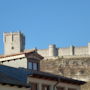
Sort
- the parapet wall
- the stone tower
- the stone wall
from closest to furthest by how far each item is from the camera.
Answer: the stone wall < the parapet wall < the stone tower

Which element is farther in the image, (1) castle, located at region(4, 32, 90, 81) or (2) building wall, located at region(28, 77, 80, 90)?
(1) castle, located at region(4, 32, 90, 81)

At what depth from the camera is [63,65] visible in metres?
140

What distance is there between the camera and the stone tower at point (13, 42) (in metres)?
152

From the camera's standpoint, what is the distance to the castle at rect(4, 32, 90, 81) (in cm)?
13312

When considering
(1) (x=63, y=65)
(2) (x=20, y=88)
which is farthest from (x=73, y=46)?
(2) (x=20, y=88)

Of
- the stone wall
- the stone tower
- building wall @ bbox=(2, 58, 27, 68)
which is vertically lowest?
building wall @ bbox=(2, 58, 27, 68)

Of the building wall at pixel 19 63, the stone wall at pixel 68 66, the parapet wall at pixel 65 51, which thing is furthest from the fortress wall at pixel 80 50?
the building wall at pixel 19 63

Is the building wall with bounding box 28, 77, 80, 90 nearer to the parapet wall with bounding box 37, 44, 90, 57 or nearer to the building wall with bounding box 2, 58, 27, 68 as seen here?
the building wall with bounding box 2, 58, 27, 68

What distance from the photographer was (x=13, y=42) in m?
156

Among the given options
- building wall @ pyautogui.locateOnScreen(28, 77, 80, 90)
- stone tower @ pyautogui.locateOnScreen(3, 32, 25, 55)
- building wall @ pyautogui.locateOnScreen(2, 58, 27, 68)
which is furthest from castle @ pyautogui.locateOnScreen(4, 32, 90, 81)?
building wall @ pyautogui.locateOnScreen(2, 58, 27, 68)

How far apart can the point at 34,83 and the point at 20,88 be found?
6.28 meters

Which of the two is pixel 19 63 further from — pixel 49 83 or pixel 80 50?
pixel 80 50

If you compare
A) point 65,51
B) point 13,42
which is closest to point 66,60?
point 65,51

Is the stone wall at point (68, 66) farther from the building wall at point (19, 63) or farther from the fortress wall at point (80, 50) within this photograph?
the building wall at point (19, 63)
